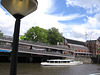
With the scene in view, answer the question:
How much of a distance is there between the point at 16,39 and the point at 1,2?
0.87 m

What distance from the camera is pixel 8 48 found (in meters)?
38.1

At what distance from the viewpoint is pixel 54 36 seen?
60219mm

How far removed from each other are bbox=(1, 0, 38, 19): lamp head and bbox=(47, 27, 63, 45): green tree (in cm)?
5737

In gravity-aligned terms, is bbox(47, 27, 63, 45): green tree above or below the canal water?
above

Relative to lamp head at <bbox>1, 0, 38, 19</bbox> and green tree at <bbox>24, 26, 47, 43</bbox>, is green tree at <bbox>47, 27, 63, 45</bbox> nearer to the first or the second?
green tree at <bbox>24, 26, 47, 43</bbox>

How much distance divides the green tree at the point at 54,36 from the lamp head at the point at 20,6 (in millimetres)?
→ 57372

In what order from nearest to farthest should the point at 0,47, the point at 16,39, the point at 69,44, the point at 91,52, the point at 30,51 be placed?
the point at 16,39, the point at 0,47, the point at 30,51, the point at 69,44, the point at 91,52

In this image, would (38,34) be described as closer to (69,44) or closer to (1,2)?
(69,44)

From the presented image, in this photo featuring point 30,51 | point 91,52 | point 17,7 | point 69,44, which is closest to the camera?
point 17,7

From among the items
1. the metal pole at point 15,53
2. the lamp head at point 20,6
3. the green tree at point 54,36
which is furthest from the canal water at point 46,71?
the green tree at point 54,36

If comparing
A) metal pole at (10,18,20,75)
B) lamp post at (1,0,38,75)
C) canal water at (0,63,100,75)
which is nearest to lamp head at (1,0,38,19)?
lamp post at (1,0,38,75)

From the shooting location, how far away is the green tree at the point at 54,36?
199 ft

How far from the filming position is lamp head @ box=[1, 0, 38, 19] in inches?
95.6

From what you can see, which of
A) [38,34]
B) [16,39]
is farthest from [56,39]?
[16,39]
